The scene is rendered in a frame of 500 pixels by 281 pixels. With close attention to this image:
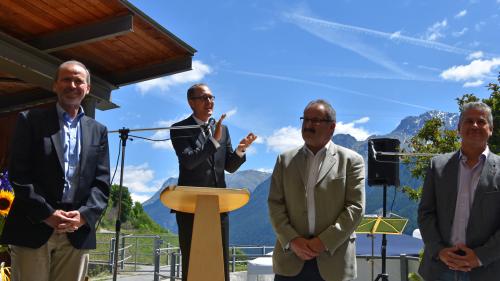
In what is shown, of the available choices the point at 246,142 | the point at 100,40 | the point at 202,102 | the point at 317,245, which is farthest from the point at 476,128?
the point at 100,40

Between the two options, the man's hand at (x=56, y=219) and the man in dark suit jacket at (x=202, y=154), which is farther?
the man in dark suit jacket at (x=202, y=154)

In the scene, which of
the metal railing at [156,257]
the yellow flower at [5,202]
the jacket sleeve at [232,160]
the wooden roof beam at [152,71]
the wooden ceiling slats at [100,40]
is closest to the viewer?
the jacket sleeve at [232,160]

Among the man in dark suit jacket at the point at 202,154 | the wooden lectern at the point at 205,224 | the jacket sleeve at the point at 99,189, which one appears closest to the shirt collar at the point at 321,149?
the wooden lectern at the point at 205,224

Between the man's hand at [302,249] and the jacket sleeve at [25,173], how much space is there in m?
1.21

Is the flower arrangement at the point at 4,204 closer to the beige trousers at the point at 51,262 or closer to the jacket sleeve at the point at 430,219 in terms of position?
the beige trousers at the point at 51,262

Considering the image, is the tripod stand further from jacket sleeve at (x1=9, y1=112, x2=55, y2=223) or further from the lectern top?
jacket sleeve at (x1=9, y1=112, x2=55, y2=223)

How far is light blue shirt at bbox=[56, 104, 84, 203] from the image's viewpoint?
2.39 m

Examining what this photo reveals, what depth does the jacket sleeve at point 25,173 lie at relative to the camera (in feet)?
7.28

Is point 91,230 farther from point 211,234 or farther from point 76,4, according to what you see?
point 76,4

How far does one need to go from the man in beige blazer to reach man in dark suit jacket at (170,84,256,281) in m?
0.49

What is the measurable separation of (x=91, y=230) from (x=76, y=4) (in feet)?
10.3

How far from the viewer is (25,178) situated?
2314 mm

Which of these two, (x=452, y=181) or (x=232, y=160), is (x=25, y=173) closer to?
(x=232, y=160)

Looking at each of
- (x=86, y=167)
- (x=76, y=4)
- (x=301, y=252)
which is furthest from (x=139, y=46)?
(x=301, y=252)
